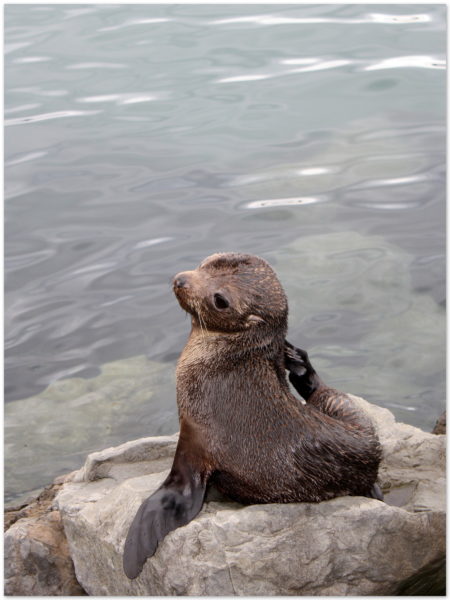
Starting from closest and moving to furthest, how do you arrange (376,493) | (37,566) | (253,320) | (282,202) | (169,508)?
(169,508)
(253,320)
(376,493)
(37,566)
(282,202)

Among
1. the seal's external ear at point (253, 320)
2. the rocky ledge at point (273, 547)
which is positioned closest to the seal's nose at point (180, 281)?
the seal's external ear at point (253, 320)

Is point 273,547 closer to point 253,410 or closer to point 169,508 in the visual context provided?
point 169,508

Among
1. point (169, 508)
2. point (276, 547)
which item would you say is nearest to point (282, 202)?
point (169, 508)

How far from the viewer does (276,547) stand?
574 cm

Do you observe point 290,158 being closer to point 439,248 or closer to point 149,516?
point 439,248

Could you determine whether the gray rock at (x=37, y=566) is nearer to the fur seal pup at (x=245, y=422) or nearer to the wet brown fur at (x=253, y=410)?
the fur seal pup at (x=245, y=422)

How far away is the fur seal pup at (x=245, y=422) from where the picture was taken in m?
6.00

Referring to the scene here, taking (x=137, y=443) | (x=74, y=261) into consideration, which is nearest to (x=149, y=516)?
(x=137, y=443)

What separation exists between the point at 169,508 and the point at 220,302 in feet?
4.05

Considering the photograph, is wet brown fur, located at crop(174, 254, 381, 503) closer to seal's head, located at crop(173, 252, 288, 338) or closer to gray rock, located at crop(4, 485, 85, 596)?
seal's head, located at crop(173, 252, 288, 338)

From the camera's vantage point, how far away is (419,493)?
6.53 m

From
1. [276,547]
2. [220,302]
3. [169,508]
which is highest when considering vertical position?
[220,302]

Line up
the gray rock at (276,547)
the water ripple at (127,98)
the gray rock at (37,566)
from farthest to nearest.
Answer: the water ripple at (127,98) < the gray rock at (37,566) < the gray rock at (276,547)

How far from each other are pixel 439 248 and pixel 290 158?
8.33ft
